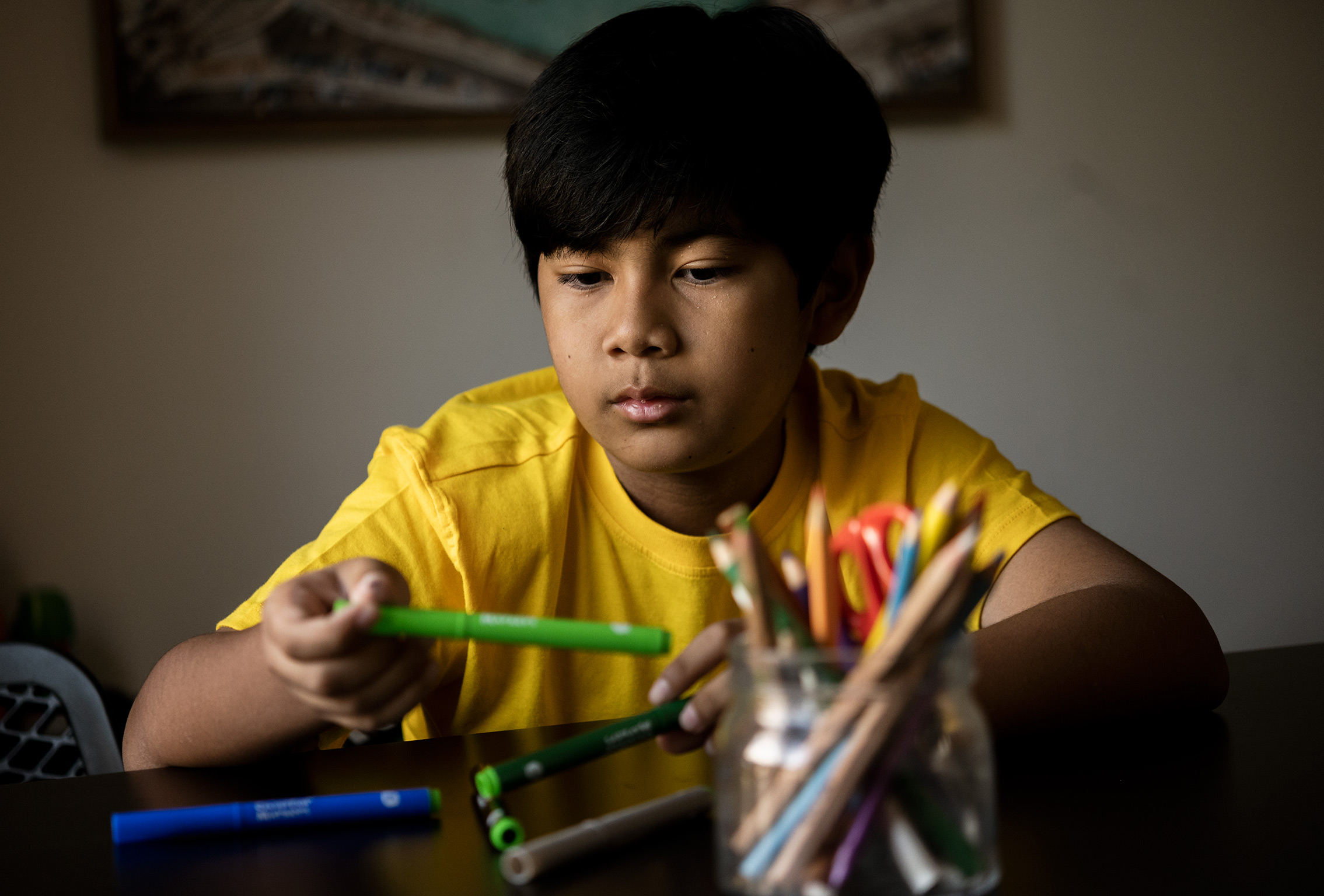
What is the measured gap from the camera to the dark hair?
2.39ft

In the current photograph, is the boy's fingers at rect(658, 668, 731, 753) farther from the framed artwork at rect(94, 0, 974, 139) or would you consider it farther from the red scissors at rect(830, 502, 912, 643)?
the framed artwork at rect(94, 0, 974, 139)

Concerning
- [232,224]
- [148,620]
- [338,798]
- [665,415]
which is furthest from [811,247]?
[148,620]

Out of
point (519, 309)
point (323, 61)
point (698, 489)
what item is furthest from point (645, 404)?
point (323, 61)

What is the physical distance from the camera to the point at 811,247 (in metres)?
0.81

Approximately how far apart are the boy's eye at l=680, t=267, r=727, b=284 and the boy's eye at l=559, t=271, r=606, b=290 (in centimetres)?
5

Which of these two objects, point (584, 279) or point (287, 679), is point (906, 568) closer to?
point (287, 679)

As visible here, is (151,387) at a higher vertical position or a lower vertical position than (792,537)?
higher

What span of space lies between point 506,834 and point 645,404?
325 mm

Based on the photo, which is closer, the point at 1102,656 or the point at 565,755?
the point at 565,755

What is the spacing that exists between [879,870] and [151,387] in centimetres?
161

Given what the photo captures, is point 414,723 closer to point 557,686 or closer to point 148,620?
point 557,686

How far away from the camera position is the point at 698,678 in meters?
0.47

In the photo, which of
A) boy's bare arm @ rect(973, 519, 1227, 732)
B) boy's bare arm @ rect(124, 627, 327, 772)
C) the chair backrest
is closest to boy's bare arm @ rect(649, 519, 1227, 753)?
boy's bare arm @ rect(973, 519, 1227, 732)

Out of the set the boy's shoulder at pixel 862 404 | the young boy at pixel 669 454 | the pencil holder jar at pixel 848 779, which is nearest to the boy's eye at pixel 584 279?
the young boy at pixel 669 454
